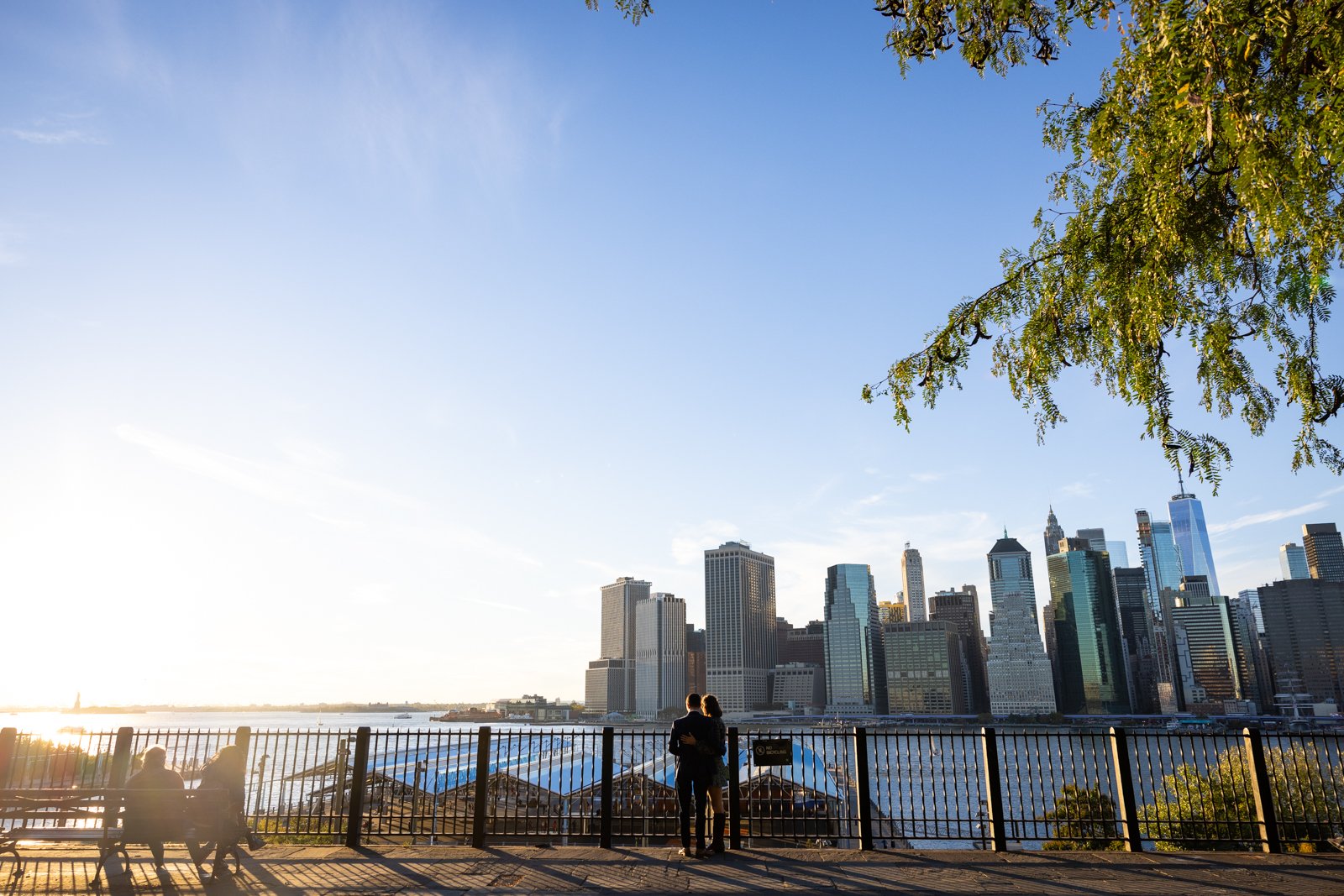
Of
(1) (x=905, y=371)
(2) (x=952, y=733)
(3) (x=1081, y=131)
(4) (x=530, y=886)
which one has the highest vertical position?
(3) (x=1081, y=131)

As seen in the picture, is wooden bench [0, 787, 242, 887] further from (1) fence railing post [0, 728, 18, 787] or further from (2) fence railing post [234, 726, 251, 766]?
(1) fence railing post [0, 728, 18, 787]

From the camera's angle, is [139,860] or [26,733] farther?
[26,733]

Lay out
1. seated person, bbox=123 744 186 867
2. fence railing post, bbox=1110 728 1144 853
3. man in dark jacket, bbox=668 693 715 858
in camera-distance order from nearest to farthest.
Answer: seated person, bbox=123 744 186 867, man in dark jacket, bbox=668 693 715 858, fence railing post, bbox=1110 728 1144 853

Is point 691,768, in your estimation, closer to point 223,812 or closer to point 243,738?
point 223,812

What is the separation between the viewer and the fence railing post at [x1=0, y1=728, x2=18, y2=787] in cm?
1123

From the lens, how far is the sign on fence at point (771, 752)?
415 inches

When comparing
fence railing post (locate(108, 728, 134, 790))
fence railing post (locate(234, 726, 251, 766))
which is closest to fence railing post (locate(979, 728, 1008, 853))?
fence railing post (locate(234, 726, 251, 766))

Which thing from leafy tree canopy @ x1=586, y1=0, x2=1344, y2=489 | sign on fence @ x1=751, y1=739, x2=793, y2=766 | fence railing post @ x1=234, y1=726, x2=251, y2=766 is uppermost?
leafy tree canopy @ x1=586, y1=0, x2=1344, y2=489

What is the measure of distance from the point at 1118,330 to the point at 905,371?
1.91m

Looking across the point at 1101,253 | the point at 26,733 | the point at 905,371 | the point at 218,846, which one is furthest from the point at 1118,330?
the point at 26,733

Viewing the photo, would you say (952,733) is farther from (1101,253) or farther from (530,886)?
(1101,253)

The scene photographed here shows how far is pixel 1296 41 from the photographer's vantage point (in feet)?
17.4

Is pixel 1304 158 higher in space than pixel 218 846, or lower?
higher

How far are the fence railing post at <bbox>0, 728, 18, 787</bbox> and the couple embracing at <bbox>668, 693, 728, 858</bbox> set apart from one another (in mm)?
9704
